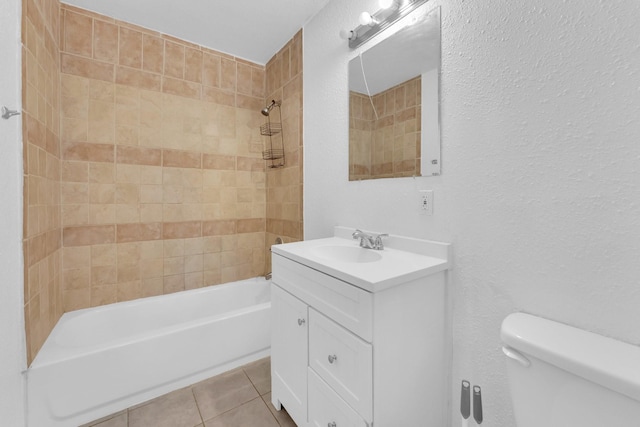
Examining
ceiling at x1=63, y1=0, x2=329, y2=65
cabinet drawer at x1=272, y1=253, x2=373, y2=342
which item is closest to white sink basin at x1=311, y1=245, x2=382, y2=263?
cabinet drawer at x1=272, y1=253, x2=373, y2=342

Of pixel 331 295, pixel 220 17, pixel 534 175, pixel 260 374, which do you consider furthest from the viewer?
pixel 220 17

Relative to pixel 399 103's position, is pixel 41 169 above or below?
below

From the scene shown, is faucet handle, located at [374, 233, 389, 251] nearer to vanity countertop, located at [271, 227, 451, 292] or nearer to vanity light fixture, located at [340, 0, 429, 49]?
vanity countertop, located at [271, 227, 451, 292]

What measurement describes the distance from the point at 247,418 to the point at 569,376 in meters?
1.39

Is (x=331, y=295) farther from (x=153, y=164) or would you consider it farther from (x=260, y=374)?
(x=153, y=164)

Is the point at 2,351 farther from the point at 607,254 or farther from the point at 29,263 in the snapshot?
the point at 607,254

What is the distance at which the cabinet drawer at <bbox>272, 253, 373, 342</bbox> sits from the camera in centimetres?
86

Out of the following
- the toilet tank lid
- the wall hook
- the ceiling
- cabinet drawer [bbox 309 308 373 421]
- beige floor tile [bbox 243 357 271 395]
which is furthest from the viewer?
the ceiling

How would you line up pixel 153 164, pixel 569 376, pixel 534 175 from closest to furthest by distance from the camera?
1. pixel 569 376
2. pixel 534 175
3. pixel 153 164

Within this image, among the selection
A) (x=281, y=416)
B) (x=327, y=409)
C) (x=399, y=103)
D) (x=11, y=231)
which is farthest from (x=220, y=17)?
(x=281, y=416)

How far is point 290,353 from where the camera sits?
1.25m

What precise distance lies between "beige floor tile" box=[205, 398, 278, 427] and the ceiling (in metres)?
2.43

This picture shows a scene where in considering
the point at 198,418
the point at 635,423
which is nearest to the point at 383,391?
the point at 635,423

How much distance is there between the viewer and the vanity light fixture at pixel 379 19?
1.24 m
